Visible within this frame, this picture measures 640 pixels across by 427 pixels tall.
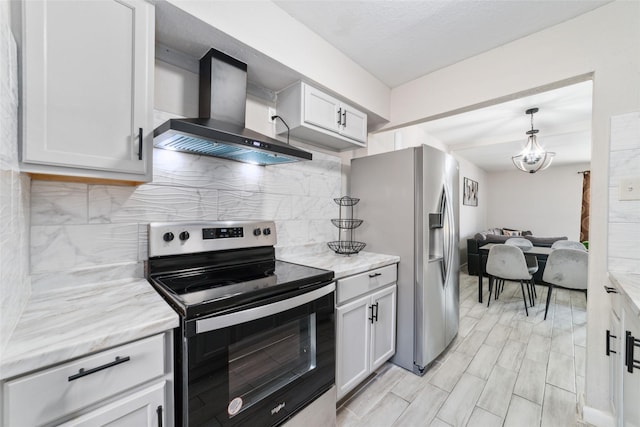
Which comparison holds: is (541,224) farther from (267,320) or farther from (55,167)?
(55,167)

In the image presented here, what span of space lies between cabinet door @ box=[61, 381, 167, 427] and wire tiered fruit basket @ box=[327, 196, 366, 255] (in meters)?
1.53

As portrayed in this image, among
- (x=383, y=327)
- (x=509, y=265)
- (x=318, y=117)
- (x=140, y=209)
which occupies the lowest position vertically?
(x=383, y=327)

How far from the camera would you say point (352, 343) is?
1691 mm

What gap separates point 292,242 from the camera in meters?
2.07

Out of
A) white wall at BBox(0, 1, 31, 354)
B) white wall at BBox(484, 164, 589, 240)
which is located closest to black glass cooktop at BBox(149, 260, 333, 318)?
white wall at BBox(0, 1, 31, 354)

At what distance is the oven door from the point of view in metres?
0.93

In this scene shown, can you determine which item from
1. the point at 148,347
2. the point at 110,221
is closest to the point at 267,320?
the point at 148,347

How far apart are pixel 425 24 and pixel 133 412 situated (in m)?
2.47

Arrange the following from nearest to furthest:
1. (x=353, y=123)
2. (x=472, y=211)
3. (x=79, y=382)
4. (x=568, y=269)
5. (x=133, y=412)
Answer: (x=79, y=382), (x=133, y=412), (x=353, y=123), (x=568, y=269), (x=472, y=211)

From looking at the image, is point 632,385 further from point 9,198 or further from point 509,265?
point 509,265

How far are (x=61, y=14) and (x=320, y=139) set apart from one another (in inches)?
61.1

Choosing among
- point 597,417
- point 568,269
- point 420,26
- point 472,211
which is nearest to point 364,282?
point 597,417

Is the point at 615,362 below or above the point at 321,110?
below

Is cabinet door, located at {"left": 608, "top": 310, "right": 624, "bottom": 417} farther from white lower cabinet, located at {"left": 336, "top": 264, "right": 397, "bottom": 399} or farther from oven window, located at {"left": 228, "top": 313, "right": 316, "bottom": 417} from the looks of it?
oven window, located at {"left": 228, "top": 313, "right": 316, "bottom": 417}
